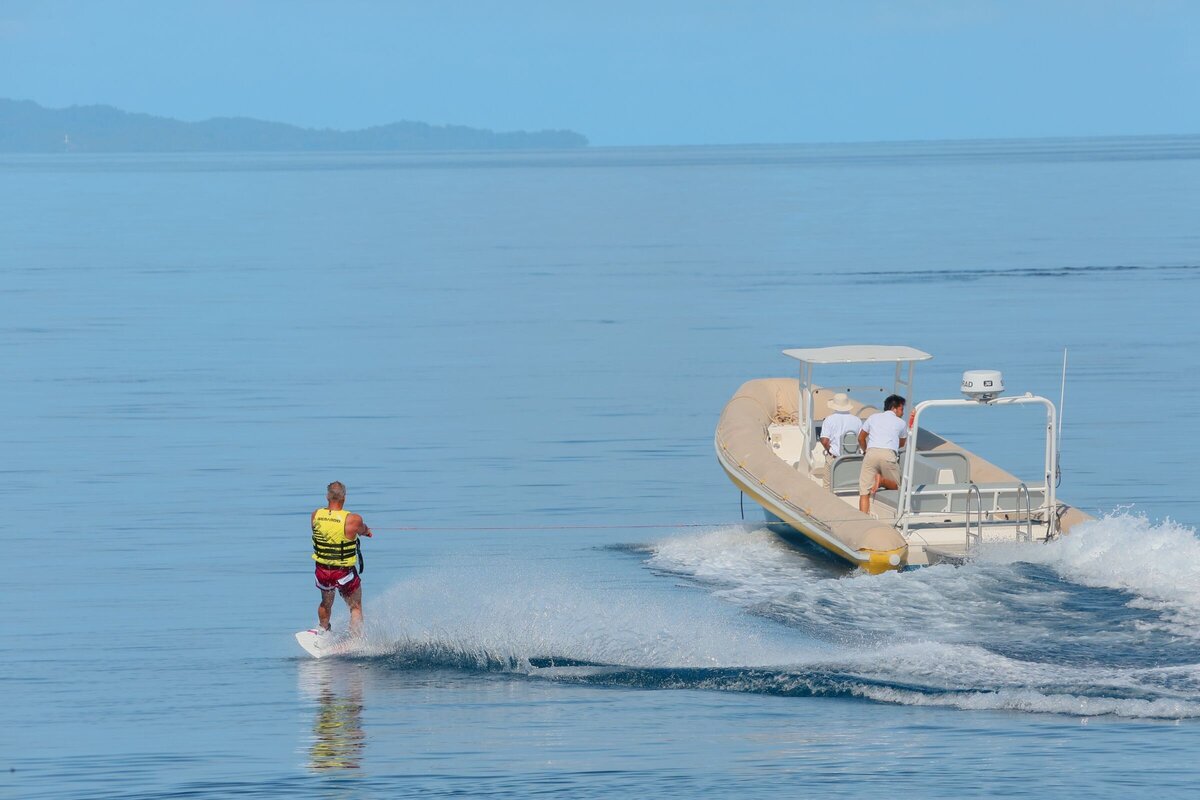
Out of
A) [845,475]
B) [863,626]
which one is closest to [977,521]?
[845,475]

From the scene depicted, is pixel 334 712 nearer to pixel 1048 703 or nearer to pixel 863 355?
pixel 1048 703

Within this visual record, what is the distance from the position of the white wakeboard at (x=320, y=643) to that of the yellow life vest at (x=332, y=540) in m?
0.72

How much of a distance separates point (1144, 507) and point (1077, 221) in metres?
61.9

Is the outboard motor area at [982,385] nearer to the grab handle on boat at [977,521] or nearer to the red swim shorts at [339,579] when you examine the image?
the grab handle on boat at [977,521]

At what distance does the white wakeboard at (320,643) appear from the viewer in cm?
1437

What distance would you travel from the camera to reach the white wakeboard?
14367mm

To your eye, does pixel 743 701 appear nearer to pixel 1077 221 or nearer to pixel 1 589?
pixel 1 589

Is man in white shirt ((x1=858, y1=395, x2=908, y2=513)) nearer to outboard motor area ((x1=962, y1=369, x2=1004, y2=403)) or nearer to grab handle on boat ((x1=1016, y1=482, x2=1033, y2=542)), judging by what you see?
outboard motor area ((x1=962, y1=369, x2=1004, y2=403))

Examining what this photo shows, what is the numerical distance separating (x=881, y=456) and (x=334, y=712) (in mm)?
6299

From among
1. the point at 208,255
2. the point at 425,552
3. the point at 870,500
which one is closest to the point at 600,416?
the point at 425,552

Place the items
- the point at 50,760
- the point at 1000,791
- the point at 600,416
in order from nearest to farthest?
1. the point at 1000,791
2. the point at 50,760
3. the point at 600,416

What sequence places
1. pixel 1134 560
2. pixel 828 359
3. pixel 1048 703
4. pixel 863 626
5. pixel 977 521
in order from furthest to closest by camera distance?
pixel 828 359 < pixel 977 521 < pixel 1134 560 < pixel 863 626 < pixel 1048 703

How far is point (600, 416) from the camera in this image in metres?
27.2

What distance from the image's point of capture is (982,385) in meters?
15.8
